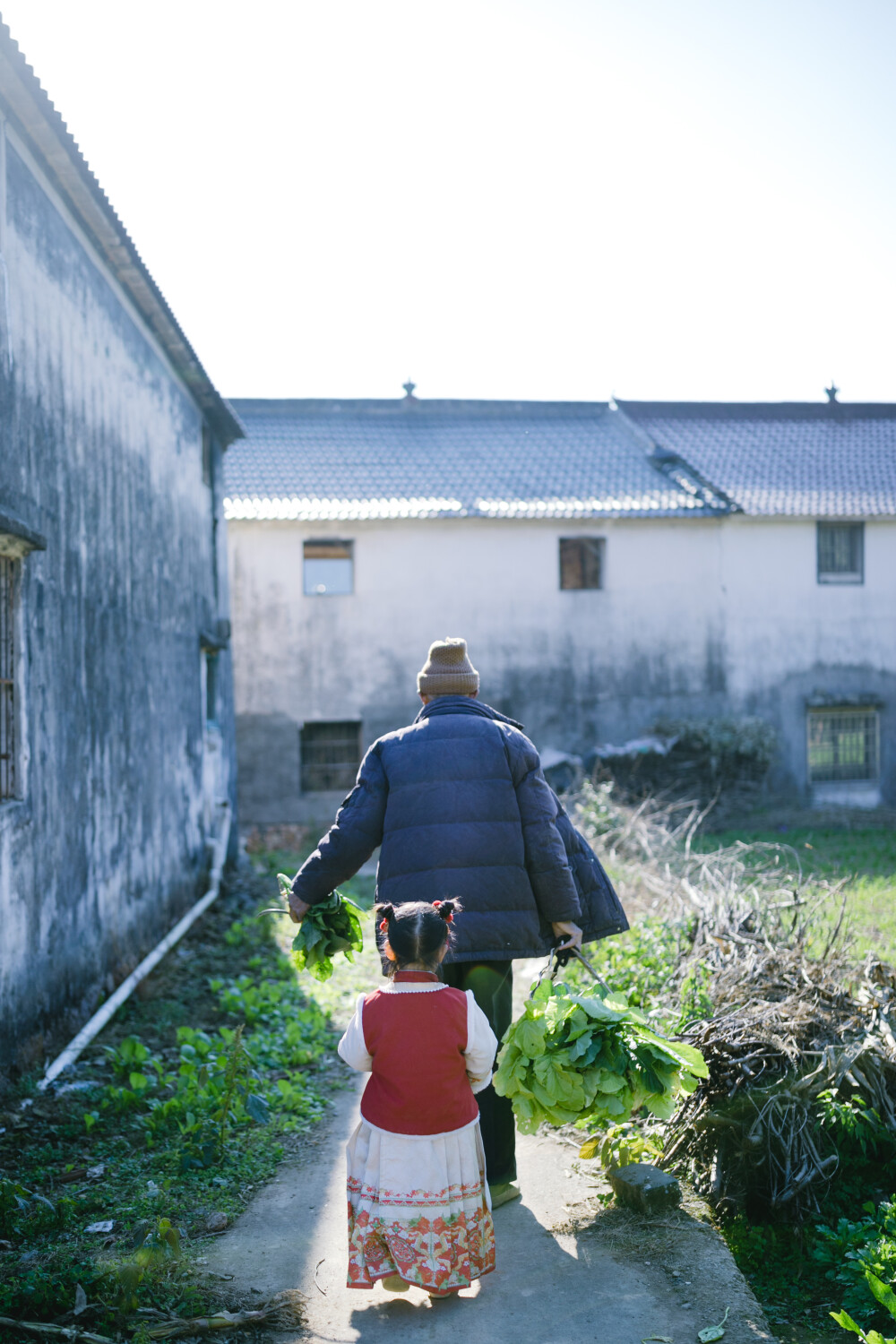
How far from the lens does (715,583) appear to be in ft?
58.7

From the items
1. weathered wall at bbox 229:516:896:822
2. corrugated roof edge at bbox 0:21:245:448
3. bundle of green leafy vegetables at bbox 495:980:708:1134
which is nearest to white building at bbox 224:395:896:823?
weathered wall at bbox 229:516:896:822

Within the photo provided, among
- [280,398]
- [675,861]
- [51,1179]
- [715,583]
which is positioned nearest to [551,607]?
[715,583]

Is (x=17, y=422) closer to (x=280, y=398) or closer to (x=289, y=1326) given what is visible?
(x=289, y=1326)

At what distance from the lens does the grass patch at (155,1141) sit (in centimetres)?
315

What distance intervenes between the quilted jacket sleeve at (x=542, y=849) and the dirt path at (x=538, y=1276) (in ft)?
3.42

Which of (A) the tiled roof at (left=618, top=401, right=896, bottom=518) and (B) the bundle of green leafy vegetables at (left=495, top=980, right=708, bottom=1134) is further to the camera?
(A) the tiled roof at (left=618, top=401, right=896, bottom=518)

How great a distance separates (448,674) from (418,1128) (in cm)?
156

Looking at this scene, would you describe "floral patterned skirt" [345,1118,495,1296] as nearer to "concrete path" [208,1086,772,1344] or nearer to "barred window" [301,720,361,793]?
"concrete path" [208,1086,772,1344]

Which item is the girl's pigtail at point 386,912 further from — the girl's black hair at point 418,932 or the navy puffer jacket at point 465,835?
the navy puffer jacket at point 465,835

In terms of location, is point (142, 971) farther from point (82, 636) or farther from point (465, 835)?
point (465, 835)

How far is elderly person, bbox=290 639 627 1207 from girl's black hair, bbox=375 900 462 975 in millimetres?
390

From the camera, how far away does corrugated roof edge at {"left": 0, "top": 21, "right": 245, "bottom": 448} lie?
4.92 m

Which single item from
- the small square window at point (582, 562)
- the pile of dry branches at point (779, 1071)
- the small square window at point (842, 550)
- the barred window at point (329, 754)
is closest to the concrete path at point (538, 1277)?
the pile of dry branches at point (779, 1071)

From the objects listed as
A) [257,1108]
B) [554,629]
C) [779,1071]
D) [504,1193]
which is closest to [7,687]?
[257,1108]
